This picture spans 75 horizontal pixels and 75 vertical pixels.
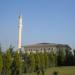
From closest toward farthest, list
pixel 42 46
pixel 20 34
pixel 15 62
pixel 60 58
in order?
pixel 15 62, pixel 60 58, pixel 20 34, pixel 42 46

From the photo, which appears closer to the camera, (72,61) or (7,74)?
(7,74)

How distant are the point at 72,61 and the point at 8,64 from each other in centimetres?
3992

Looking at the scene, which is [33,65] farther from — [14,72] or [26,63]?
[14,72]

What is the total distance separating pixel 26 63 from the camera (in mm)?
42875

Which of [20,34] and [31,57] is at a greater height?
[20,34]

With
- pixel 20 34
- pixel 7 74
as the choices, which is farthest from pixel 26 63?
pixel 20 34

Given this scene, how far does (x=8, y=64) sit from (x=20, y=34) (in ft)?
144

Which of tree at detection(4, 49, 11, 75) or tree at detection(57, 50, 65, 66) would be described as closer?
tree at detection(4, 49, 11, 75)

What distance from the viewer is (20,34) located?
241 feet

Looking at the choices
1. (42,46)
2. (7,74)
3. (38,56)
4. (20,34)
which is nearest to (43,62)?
(38,56)

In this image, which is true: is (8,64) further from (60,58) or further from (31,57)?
(60,58)

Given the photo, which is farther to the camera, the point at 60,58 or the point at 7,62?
the point at 60,58

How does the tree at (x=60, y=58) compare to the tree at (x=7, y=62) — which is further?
the tree at (x=60, y=58)

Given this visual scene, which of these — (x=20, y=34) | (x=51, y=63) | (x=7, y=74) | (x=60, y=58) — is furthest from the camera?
(x=20, y=34)
